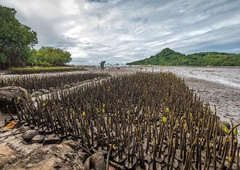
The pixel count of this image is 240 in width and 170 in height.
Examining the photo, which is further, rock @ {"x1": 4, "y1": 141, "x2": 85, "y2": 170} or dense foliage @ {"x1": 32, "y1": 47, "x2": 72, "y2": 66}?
dense foliage @ {"x1": 32, "y1": 47, "x2": 72, "y2": 66}

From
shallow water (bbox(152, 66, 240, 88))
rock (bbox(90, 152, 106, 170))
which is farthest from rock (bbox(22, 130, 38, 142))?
shallow water (bbox(152, 66, 240, 88))

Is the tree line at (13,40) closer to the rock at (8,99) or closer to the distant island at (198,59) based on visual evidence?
the rock at (8,99)

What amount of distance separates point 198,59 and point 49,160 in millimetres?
75214

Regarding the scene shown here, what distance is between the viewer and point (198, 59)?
225 feet

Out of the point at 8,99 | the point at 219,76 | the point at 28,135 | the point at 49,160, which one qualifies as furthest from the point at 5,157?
the point at 219,76

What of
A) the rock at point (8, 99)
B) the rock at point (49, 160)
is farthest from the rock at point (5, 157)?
the rock at point (8, 99)

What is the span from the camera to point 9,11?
23297 millimetres

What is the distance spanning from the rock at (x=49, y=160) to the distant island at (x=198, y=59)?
57.3 metres

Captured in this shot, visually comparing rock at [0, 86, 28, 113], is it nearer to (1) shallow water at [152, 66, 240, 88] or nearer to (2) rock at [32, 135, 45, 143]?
(2) rock at [32, 135, 45, 143]

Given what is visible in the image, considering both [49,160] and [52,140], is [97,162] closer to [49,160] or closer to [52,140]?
[49,160]

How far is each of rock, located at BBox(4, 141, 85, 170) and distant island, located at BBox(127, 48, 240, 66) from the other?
188 ft

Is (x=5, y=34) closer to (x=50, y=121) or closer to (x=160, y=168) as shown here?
(x=50, y=121)

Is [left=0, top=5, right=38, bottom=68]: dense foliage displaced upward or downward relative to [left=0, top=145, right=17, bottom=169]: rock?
upward

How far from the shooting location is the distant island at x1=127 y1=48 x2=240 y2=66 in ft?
172
